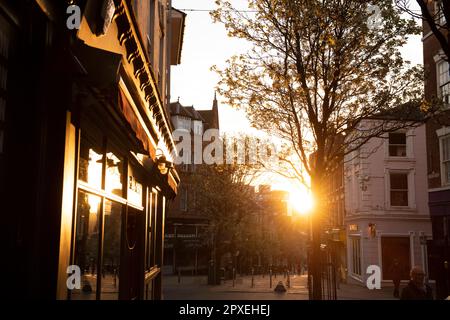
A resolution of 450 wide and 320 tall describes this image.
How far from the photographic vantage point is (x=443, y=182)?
2053cm

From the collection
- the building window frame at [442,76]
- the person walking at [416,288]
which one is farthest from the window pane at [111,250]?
the building window frame at [442,76]

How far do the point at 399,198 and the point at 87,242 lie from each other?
97.1 ft

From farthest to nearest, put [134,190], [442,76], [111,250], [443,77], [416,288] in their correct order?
[442,76], [443,77], [134,190], [416,288], [111,250]

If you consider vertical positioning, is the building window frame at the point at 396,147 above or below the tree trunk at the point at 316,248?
above

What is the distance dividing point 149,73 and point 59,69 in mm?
4640

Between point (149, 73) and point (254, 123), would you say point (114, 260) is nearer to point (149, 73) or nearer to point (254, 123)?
point (149, 73)

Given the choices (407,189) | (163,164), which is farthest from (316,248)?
(407,189)

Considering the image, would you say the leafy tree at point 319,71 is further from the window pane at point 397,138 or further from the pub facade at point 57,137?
the window pane at point 397,138

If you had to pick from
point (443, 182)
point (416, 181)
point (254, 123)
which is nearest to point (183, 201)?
point (416, 181)

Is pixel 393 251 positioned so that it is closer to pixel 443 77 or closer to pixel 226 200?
pixel 226 200

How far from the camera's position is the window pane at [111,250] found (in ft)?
20.6

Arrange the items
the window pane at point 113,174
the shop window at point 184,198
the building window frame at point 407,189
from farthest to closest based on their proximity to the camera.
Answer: the shop window at point 184,198 → the building window frame at point 407,189 → the window pane at point 113,174

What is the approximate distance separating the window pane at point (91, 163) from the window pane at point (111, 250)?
0.61 meters

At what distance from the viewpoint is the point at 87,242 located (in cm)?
516
